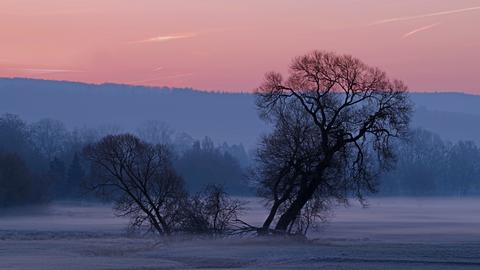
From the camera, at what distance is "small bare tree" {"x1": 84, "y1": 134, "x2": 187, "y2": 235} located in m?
69.2

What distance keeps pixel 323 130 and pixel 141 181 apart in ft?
49.2

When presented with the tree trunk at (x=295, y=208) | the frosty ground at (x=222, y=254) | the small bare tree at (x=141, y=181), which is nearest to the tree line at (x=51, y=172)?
the small bare tree at (x=141, y=181)

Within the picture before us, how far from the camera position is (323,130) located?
61781mm

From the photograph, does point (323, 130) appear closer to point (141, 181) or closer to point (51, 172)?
point (141, 181)

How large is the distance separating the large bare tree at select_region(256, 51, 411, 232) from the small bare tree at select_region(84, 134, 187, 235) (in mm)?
7923

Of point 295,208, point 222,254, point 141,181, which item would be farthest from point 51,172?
point 222,254

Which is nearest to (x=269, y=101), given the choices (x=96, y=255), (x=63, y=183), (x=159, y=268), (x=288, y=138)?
(x=288, y=138)

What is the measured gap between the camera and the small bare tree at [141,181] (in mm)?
69188

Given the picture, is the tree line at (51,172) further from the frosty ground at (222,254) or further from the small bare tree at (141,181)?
the frosty ground at (222,254)

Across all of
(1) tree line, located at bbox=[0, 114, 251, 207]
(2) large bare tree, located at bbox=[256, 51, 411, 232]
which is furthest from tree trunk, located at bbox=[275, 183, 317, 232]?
(1) tree line, located at bbox=[0, 114, 251, 207]

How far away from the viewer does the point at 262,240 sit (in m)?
59.6

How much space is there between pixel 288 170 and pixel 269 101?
4.18m

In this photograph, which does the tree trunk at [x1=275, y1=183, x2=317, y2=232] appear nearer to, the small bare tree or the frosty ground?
the frosty ground

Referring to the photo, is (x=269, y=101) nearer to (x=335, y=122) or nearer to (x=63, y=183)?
(x=335, y=122)
